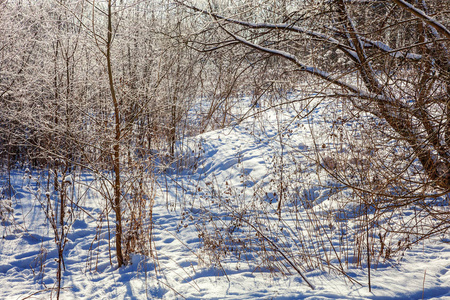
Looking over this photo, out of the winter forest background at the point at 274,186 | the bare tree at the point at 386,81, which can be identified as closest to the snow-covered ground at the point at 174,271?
the winter forest background at the point at 274,186

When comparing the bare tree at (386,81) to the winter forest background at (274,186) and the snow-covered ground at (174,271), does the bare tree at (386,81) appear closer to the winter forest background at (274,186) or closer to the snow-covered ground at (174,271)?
the winter forest background at (274,186)

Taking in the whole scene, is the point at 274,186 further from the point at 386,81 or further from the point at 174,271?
the point at 386,81

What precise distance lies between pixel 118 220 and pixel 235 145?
14.2 ft

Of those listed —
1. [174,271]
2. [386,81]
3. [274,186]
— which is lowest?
[174,271]

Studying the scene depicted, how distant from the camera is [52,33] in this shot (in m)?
4.40

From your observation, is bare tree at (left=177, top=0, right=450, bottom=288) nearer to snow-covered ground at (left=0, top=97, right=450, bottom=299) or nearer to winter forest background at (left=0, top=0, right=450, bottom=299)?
winter forest background at (left=0, top=0, right=450, bottom=299)

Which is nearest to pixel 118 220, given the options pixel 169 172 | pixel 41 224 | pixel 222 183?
pixel 41 224

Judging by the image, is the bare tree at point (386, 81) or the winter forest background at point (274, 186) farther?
the winter forest background at point (274, 186)

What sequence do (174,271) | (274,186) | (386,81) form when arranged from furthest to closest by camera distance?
(274,186) → (174,271) → (386,81)

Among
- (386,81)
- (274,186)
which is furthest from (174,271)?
(386,81)

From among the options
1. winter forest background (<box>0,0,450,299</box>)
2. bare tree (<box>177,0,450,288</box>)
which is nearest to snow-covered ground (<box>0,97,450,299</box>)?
winter forest background (<box>0,0,450,299</box>)

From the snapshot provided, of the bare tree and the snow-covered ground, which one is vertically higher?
the bare tree

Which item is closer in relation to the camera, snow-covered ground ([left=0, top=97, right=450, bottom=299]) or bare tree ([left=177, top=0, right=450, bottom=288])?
bare tree ([left=177, top=0, right=450, bottom=288])

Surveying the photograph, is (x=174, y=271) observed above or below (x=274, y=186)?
below
